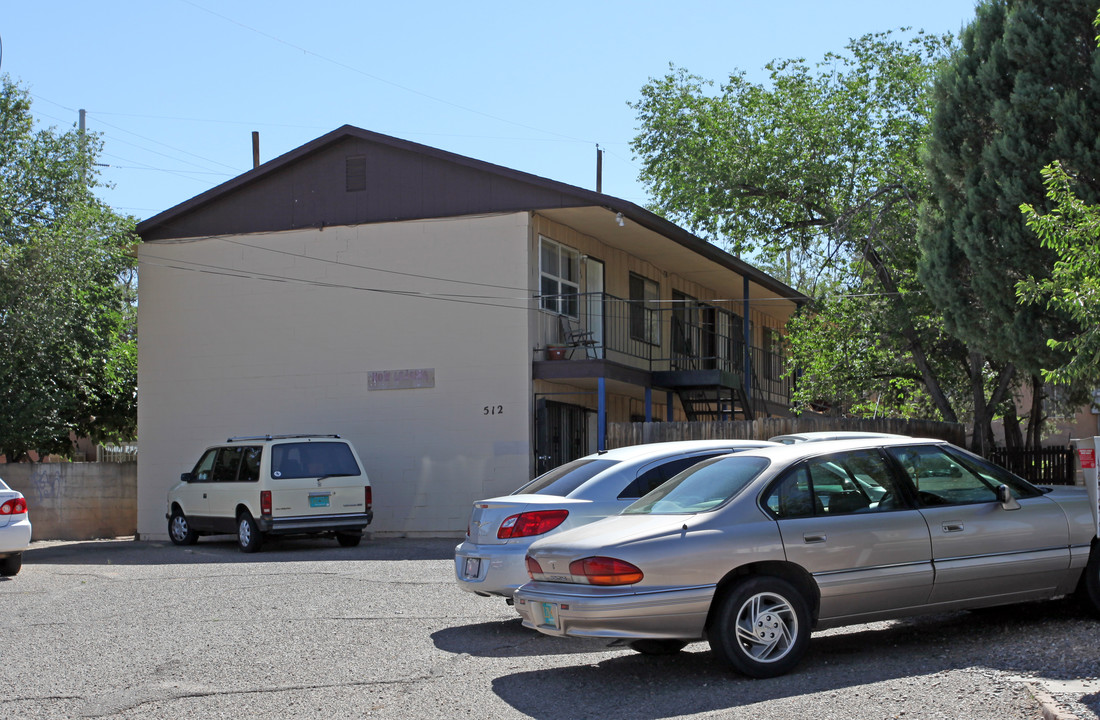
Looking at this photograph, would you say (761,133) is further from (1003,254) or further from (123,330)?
(123,330)

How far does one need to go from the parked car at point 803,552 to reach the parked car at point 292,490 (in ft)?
33.5

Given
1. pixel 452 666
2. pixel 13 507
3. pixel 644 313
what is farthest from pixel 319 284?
pixel 452 666

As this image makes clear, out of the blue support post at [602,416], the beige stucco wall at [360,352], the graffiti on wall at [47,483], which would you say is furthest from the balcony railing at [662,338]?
the graffiti on wall at [47,483]

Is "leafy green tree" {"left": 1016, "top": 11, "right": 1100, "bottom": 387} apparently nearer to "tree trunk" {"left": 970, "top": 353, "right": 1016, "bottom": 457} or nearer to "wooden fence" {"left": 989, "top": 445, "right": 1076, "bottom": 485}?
"tree trunk" {"left": 970, "top": 353, "right": 1016, "bottom": 457}

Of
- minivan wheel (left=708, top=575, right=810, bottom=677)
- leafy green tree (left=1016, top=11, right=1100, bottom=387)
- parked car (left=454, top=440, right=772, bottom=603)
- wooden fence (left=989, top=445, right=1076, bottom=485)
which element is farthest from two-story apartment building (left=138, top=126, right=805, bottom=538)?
minivan wheel (left=708, top=575, right=810, bottom=677)

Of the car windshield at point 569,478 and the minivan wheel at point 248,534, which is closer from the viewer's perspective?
the car windshield at point 569,478

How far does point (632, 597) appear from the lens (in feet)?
22.9

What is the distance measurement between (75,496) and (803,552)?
1941cm

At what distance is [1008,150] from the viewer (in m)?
14.9

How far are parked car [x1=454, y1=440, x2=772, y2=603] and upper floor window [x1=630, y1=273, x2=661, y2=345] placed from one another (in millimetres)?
13980

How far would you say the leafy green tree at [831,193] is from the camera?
23.4 meters

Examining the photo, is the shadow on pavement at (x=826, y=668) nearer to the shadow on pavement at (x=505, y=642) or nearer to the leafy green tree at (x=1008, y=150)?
the shadow on pavement at (x=505, y=642)

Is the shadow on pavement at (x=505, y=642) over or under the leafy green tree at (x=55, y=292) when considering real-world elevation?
under

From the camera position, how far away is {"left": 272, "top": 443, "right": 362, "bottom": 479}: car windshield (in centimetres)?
1773
